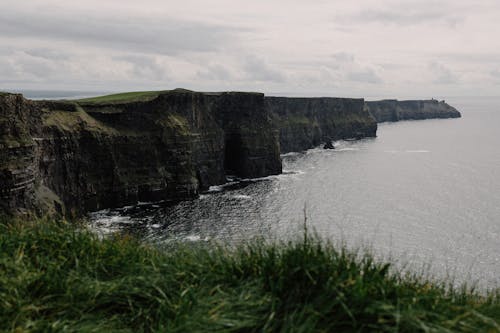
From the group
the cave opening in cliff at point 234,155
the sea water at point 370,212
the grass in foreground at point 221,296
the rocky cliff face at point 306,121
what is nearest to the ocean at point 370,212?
the sea water at point 370,212

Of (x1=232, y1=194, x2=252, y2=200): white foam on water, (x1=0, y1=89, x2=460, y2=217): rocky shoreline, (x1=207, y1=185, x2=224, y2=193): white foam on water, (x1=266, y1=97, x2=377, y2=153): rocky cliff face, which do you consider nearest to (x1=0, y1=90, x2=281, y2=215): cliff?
(x1=0, y1=89, x2=460, y2=217): rocky shoreline

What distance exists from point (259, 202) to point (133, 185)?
68.6ft

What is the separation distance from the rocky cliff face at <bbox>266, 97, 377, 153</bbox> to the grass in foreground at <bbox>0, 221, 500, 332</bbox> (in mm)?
131625

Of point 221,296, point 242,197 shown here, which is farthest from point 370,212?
point 221,296

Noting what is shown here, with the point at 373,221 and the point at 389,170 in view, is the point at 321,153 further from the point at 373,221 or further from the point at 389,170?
the point at 373,221

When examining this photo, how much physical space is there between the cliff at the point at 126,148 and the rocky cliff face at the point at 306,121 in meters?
38.5

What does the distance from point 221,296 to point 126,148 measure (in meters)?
72.1

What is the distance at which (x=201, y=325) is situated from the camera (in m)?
8.16

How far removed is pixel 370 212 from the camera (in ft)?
238

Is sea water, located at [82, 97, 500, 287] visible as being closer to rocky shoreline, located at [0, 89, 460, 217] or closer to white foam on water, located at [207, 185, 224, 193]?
white foam on water, located at [207, 185, 224, 193]

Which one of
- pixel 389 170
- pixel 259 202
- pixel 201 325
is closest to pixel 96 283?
pixel 201 325

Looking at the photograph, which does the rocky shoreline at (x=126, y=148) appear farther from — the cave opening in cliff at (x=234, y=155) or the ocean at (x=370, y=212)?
the ocean at (x=370, y=212)

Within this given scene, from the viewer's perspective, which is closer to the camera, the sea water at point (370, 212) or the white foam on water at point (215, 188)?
the sea water at point (370, 212)

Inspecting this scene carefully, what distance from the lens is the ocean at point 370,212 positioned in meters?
53.0
